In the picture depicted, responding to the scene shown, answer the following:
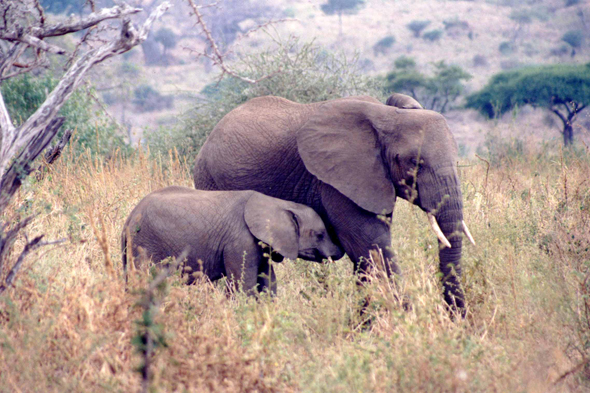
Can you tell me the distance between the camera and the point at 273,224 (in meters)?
5.11

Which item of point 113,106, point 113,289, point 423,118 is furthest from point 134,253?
point 113,106

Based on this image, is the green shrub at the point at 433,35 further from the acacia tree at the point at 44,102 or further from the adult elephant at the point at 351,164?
the acacia tree at the point at 44,102

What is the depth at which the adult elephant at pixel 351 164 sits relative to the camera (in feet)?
15.8

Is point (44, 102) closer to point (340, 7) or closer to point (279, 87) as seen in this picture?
point (279, 87)

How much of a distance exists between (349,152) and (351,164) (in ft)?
0.35

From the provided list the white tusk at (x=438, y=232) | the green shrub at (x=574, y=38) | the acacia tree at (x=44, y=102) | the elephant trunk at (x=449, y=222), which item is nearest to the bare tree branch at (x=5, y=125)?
the acacia tree at (x=44, y=102)

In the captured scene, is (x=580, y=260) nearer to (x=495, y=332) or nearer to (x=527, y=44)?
(x=495, y=332)

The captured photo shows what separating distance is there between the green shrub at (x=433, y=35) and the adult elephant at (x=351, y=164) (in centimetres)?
3708

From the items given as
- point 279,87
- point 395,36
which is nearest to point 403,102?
point 279,87

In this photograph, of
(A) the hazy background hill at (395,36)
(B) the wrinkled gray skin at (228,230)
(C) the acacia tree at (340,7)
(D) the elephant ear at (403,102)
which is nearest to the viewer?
(B) the wrinkled gray skin at (228,230)

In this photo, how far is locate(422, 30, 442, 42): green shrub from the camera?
134 ft

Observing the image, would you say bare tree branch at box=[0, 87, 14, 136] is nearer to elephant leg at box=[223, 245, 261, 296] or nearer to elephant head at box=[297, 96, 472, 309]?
elephant leg at box=[223, 245, 261, 296]

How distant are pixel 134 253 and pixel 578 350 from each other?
3359 mm

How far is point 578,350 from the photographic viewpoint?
383 cm
